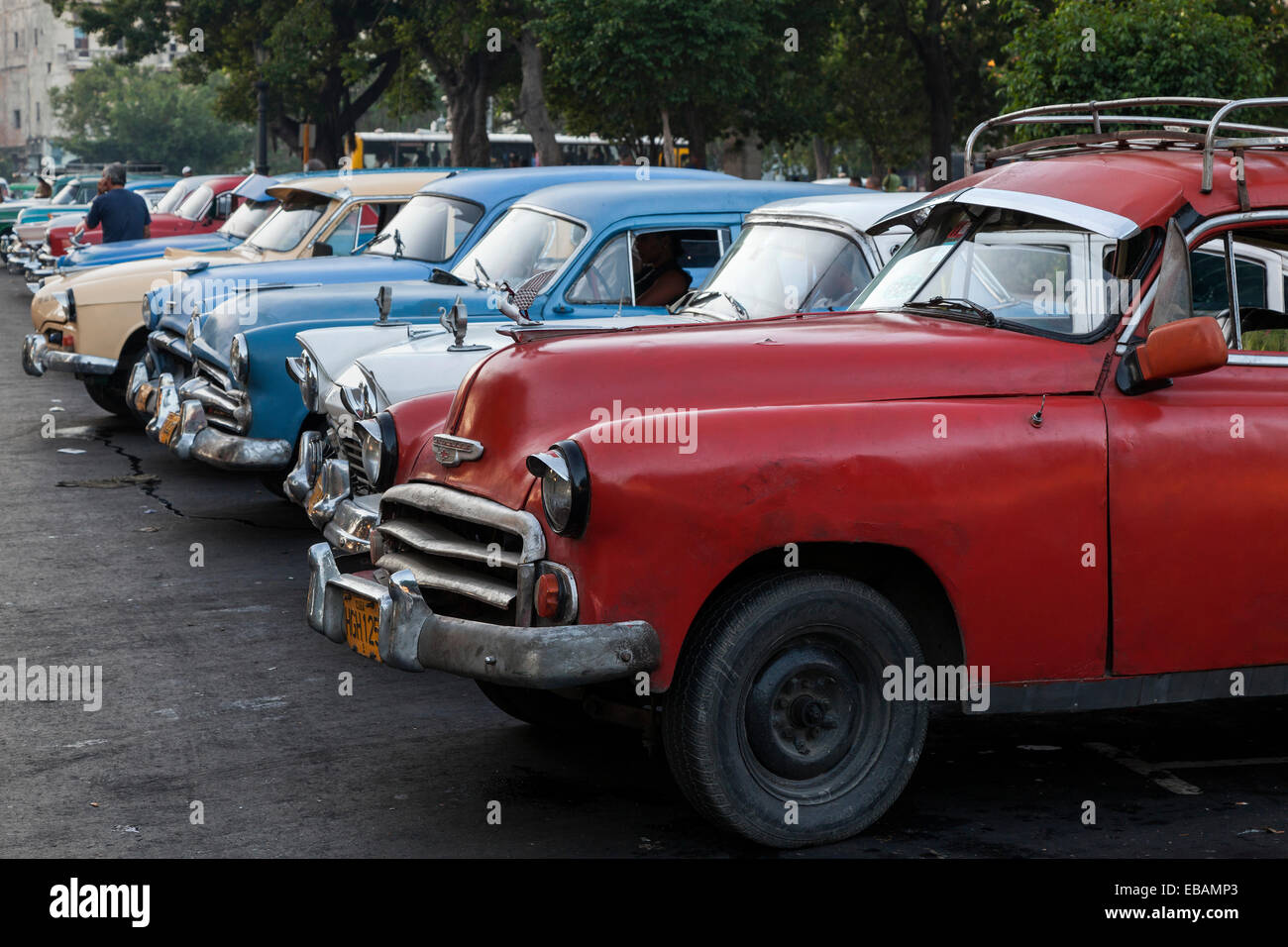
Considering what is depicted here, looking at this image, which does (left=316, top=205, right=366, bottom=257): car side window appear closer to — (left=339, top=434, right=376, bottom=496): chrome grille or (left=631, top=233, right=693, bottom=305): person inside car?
(left=631, top=233, right=693, bottom=305): person inside car

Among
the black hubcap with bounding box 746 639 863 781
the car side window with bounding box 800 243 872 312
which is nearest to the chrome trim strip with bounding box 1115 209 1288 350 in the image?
the black hubcap with bounding box 746 639 863 781

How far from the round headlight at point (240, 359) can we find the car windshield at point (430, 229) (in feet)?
6.13

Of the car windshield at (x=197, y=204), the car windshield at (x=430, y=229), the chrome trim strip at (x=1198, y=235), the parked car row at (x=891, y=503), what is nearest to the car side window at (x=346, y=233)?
the car windshield at (x=430, y=229)

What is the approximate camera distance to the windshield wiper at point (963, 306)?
5.18 m

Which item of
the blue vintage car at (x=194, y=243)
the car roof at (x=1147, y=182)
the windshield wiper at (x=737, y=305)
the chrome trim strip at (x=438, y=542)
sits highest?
the blue vintage car at (x=194, y=243)

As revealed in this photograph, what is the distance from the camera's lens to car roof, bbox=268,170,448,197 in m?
13.1

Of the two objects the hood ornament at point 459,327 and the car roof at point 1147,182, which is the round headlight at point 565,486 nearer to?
the car roof at point 1147,182

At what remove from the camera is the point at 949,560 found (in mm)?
4633

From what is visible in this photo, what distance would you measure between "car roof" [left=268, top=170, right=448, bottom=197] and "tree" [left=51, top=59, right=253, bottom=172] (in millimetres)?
85892

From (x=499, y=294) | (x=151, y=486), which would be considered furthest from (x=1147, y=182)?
(x=151, y=486)

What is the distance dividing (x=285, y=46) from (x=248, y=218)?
80.5 ft

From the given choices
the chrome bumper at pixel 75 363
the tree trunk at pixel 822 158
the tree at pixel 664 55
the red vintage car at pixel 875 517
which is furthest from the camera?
the tree trunk at pixel 822 158

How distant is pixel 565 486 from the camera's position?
4.40 meters
